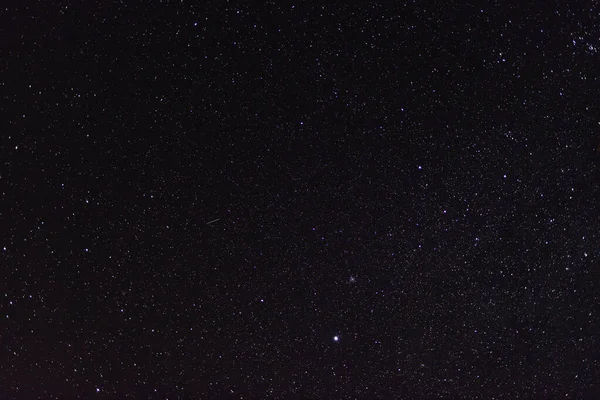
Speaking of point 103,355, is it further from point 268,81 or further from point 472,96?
point 472,96

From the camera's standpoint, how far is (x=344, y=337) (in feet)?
1.79

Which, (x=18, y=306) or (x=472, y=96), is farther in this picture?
(x=18, y=306)

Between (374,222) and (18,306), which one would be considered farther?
(18,306)

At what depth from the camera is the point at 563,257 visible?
53cm

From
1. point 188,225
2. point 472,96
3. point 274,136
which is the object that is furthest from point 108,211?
point 472,96

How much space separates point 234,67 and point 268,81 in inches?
1.5

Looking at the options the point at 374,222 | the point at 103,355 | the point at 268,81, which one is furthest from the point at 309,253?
the point at 103,355

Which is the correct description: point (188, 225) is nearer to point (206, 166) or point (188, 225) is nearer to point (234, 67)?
point (206, 166)

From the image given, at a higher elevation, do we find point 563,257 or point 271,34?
point 271,34

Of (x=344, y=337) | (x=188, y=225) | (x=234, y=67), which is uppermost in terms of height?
(x=234, y=67)

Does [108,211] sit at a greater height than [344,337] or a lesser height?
greater

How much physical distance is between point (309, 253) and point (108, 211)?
232 mm

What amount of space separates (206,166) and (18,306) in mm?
319

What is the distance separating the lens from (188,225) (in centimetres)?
56
